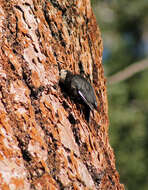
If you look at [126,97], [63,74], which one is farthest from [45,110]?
[126,97]

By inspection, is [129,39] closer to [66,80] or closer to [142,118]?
[142,118]

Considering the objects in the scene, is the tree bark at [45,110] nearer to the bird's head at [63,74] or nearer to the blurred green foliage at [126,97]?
the bird's head at [63,74]

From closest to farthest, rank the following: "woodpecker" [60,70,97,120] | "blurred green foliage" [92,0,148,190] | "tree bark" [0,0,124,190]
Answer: "tree bark" [0,0,124,190]
"woodpecker" [60,70,97,120]
"blurred green foliage" [92,0,148,190]

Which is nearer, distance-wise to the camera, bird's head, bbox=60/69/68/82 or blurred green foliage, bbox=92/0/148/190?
bird's head, bbox=60/69/68/82

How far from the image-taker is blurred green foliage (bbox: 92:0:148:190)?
21.2 feet

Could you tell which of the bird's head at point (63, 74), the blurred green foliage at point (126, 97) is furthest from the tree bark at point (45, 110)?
the blurred green foliage at point (126, 97)

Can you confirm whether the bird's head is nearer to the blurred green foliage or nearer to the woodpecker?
the woodpecker

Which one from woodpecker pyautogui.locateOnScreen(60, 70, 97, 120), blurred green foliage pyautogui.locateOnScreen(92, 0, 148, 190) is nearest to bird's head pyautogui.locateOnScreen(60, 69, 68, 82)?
woodpecker pyautogui.locateOnScreen(60, 70, 97, 120)

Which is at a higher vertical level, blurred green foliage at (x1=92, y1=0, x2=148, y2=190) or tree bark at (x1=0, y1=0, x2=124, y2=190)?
blurred green foliage at (x1=92, y1=0, x2=148, y2=190)

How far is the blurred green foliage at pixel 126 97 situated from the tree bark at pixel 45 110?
419 cm

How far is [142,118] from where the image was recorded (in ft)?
22.5

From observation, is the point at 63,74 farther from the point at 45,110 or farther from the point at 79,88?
the point at 45,110

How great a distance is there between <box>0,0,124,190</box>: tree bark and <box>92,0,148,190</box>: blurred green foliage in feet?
13.7

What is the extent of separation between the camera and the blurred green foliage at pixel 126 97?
255 inches
